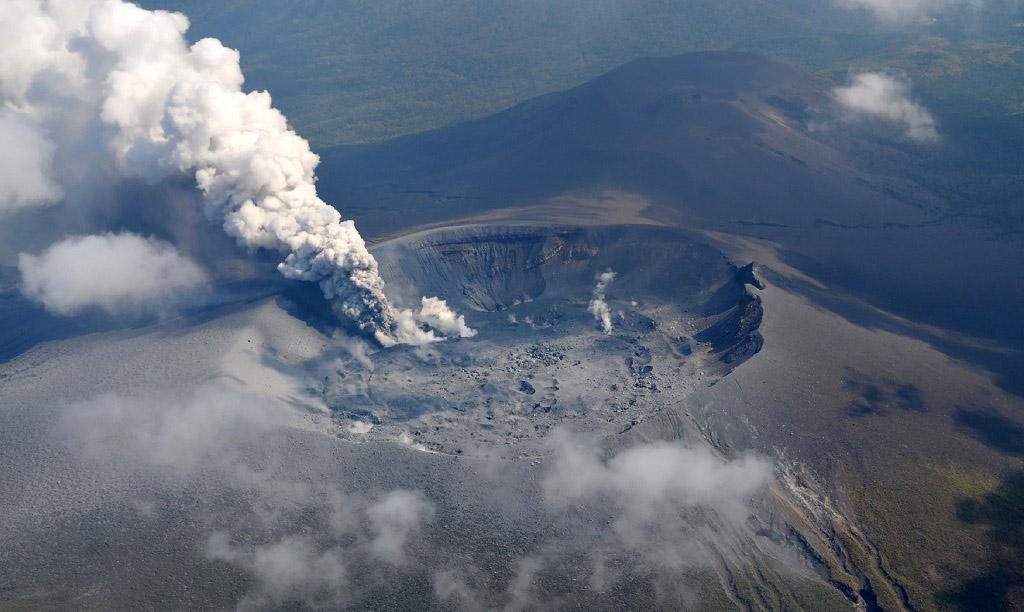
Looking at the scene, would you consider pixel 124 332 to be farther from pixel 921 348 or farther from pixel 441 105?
pixel 441 105

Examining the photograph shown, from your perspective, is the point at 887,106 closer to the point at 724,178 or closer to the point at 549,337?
the point at 724,178

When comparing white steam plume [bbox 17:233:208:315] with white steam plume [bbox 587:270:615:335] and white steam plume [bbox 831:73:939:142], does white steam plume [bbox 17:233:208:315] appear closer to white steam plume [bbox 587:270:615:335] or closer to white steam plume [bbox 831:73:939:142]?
white steam plume [bbox 587:270:615:335]

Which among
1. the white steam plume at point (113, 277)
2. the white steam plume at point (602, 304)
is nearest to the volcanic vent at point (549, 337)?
the white steam plume at point (602, 304)

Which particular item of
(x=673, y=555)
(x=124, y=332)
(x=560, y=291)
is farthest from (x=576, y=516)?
(x=124, y=332)

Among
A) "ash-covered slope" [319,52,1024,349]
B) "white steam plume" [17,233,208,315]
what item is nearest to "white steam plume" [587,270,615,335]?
"ash-covered slope" [319,52,1024,349]

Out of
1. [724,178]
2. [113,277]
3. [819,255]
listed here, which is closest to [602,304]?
[819,255]

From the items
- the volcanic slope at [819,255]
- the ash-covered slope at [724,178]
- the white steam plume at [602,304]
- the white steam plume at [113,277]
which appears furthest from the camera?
the ash-covered slope at [724,178]

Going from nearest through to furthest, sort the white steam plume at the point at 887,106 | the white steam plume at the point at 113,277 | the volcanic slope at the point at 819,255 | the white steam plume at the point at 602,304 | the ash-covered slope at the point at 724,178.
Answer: the volcanic slope at the point at 819,255
the white steam plume at the point at 113,277
the white steam plume at the point at 602,304
the ash-covered slope at the point at 724,178
the white steam plume at the point at 887,106

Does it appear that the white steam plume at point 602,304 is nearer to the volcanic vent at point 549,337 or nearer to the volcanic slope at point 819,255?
the volcanic vent at point 549,337

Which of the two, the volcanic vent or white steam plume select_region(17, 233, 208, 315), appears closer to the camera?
the volcanic vent
